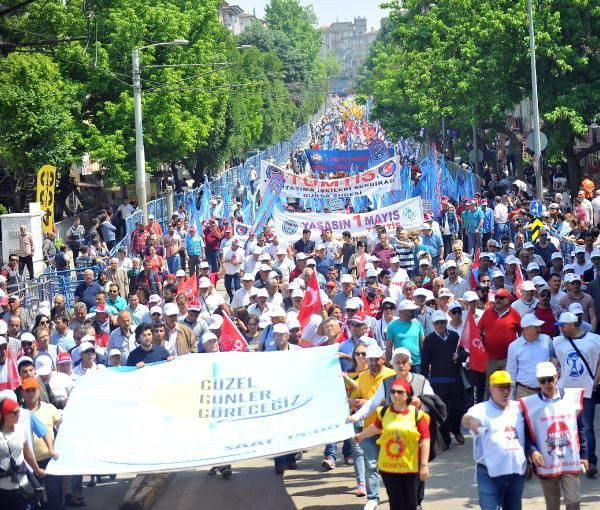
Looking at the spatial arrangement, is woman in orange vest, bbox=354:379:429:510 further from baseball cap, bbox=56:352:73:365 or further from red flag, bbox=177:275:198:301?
red flag, bbox=177:275:198:301

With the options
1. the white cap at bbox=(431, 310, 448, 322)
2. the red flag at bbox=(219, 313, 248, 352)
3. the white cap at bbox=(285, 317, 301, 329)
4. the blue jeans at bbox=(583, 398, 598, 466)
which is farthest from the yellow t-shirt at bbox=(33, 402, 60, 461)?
the blue jeans at bbox=(583, 398, 598, 466)

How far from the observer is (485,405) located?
329 inches

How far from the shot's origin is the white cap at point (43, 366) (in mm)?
10655

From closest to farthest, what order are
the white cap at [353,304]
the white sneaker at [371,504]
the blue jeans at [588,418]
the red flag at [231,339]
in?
the white sneaker at [371,504], the blue jeans at [588,418], the white cap at [353,304], the red flag at [231,339]

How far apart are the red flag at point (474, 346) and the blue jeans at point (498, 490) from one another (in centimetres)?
379

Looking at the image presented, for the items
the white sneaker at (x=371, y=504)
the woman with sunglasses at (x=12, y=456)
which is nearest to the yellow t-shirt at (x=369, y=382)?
the white sneaker at (x=371, y=504)

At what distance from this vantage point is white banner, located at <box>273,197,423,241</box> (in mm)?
21859

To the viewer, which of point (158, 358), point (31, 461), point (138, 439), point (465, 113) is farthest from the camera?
point (465, 113)

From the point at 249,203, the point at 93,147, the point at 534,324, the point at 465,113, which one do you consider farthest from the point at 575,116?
the point at 534,324

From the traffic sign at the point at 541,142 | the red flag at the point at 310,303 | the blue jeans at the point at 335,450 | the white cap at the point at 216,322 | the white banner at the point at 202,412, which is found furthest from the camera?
the traffic sign at the point at 541,142

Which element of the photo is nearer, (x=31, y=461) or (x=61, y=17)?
(x=31, y=461)

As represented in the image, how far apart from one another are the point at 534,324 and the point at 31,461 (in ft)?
14.2

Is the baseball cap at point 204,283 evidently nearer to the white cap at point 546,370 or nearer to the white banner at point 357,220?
the white banner at point 357,220

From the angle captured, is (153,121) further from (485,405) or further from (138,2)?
(485,405)
